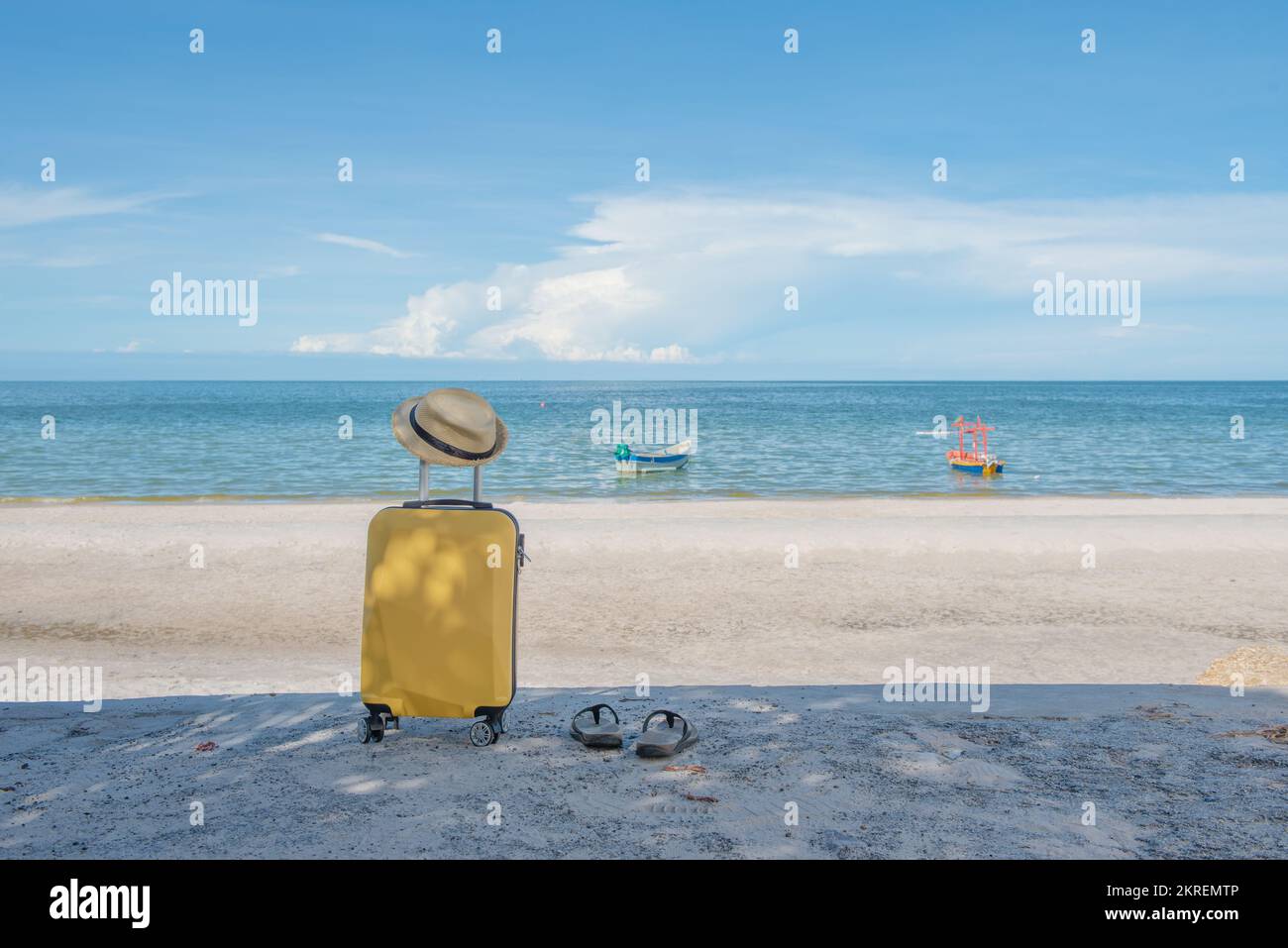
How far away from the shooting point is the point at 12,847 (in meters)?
4.13

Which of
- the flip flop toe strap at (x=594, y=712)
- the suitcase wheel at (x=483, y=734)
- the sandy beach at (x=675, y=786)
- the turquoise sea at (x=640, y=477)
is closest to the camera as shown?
the sandy beach at (x=675, y=786)

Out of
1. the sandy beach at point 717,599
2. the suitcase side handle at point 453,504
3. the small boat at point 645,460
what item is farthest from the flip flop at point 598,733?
the small boat at point 645,460

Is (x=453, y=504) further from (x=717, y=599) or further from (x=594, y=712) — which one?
(x=717, y=599)

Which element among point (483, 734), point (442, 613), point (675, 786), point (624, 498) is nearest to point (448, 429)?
point (442, 613)

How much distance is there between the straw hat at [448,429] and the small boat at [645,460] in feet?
88.9

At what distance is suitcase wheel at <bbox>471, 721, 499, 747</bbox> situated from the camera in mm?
5449

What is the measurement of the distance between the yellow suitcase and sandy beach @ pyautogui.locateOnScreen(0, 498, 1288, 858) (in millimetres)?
301

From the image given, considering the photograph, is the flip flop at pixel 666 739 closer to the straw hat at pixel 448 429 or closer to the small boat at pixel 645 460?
the straw hat at pixel 448 429

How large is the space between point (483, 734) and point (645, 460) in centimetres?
2745

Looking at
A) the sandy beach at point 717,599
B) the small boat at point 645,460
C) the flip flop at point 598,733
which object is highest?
the small boat at point 645,460

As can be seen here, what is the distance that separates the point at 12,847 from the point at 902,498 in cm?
2378

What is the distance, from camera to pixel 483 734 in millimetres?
5449

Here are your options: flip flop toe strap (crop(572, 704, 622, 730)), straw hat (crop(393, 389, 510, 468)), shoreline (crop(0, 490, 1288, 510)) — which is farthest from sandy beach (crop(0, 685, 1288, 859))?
shoreline (crop(0, 490, 1288, 510))

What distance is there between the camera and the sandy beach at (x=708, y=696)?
171 inches
